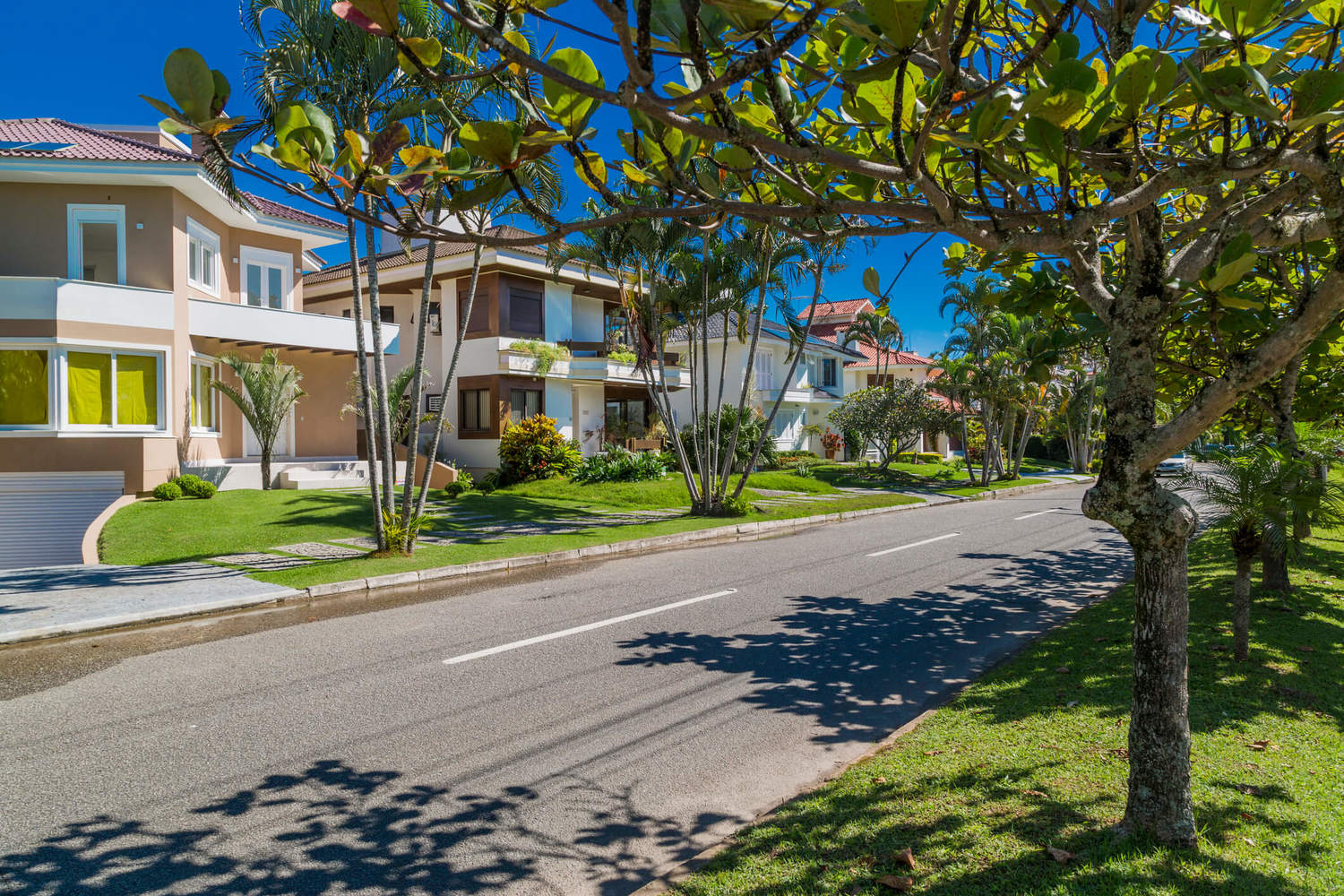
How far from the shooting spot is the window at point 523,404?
28.2 metres

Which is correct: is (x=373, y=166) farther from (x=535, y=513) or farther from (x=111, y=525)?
(x=535, y=513)

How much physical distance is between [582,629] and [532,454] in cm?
1732

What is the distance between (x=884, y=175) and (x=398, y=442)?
81.1 feet

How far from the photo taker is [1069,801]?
406cm

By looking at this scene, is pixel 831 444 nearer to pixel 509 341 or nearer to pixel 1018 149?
pixel 509 341

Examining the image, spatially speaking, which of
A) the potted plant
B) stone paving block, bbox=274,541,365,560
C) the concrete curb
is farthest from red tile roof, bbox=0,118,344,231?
the potted plant

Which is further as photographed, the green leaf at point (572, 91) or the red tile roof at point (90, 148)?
the red tile roof at point (90, 148)

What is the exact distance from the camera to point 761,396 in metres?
42.1

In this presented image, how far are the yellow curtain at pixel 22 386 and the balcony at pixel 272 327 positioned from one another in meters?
3.41

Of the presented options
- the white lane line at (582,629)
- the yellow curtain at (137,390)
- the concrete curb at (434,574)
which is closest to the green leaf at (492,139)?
the white lane line at (582,629)

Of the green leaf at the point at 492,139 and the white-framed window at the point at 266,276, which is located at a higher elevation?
the white-framed window at the point at 266,276

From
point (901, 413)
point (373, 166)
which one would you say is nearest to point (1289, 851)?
point (373, 166)

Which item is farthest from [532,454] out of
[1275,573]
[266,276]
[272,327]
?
[1275,573]

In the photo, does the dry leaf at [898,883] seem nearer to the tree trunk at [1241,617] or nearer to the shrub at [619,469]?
the tree trunk at [1241,617]
